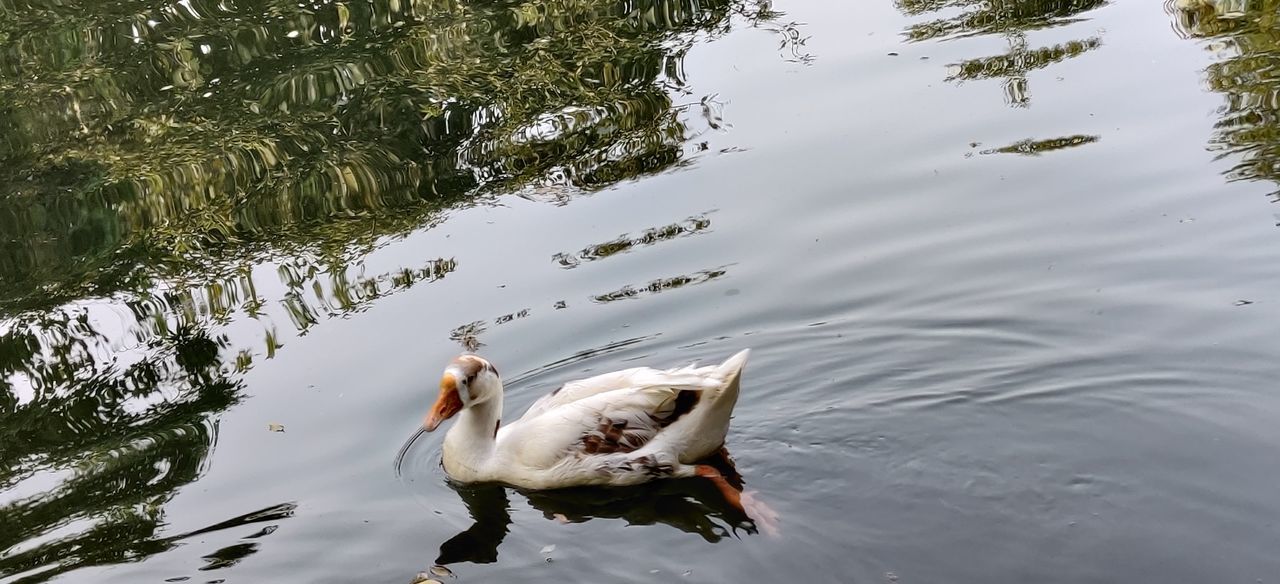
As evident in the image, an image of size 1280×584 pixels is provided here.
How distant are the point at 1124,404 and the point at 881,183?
11.0 feet

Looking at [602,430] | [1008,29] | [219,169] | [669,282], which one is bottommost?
[602,430]

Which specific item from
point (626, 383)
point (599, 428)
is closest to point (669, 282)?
point (626, 383)

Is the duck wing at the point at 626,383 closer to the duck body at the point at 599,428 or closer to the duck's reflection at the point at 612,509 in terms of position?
the duck body at the point at 599,428

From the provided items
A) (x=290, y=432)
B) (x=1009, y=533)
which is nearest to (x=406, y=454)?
(x=290, y=432)

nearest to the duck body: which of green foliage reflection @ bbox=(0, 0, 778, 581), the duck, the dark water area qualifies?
the duck

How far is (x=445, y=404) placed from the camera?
689 centimetres

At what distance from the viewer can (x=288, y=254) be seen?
9.77 meters

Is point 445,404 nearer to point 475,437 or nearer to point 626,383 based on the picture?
point 475,437

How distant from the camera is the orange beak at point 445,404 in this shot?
6848 mm

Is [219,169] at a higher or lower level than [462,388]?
higher

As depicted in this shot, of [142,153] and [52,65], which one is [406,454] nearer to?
[142,153]

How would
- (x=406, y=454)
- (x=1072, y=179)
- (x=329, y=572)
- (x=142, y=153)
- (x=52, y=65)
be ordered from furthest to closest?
1. (x=52, y=65)
2. (x=142, y=153)
3. (x=1072, y=179)
4. (x=406, y=454)
5. (x=329, y=572)

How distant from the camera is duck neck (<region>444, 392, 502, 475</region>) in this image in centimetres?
694

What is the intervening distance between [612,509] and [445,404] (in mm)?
1052
